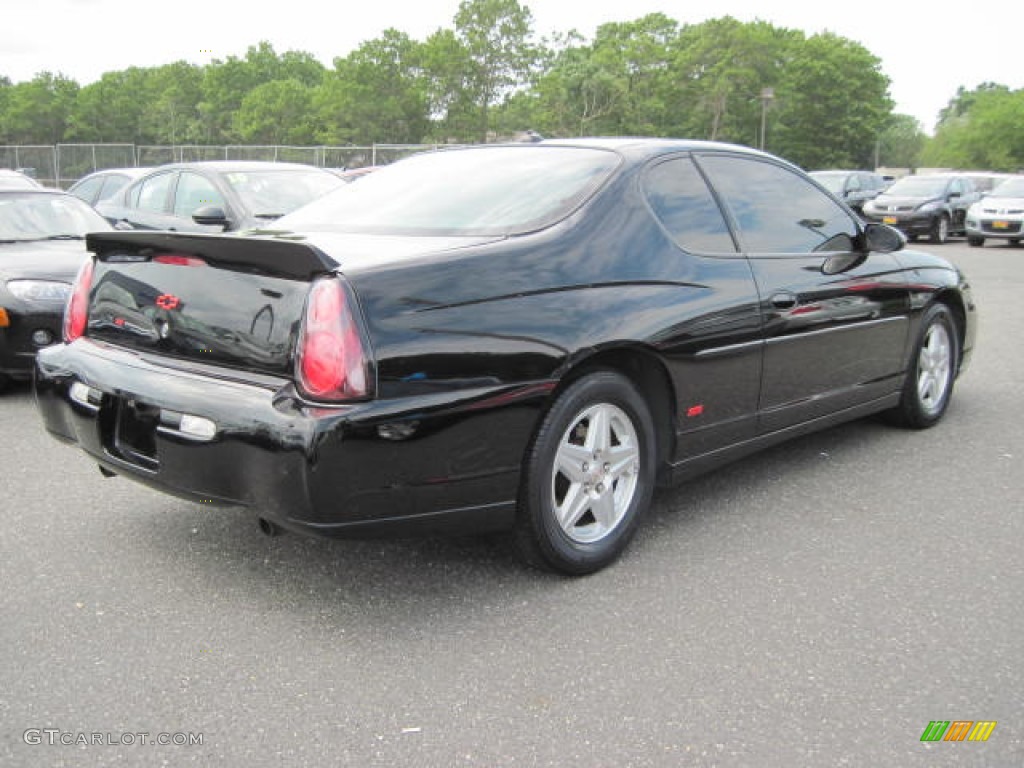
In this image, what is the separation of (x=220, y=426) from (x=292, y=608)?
659 millimetres

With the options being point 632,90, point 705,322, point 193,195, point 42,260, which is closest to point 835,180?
point 193,195

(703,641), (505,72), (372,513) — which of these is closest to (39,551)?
(372,513)

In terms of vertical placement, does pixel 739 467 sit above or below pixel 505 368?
below

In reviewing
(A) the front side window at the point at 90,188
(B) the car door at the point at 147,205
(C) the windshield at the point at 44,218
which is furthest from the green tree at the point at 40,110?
(C) the windshield at the point at 44,218

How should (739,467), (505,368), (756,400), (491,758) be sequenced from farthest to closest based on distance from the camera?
(739,467) → (756,400) → (505,368) → (491,758)

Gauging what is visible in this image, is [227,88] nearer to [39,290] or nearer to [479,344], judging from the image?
[39,290]

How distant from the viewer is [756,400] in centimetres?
388

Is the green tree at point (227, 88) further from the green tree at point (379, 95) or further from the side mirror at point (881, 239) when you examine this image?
the side mirror at point (881, 239)

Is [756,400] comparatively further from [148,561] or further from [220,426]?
[148,561]

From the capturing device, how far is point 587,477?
10.6 ft

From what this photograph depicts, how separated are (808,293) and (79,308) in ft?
9.61

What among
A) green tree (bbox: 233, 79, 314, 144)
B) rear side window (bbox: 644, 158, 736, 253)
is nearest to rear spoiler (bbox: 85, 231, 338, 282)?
rear side window (bbox: 644, 158, 736, 253)

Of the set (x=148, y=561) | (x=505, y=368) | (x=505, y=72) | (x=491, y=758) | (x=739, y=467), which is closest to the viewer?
(x=491, y=758)

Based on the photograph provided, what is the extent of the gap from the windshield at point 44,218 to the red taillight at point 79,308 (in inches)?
146
